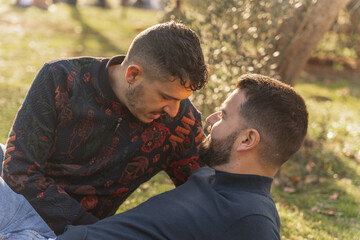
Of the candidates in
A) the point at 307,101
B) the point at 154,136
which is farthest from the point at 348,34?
the point at 154,136

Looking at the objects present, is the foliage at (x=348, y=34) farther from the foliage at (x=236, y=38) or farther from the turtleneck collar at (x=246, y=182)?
the turtleneck collar at (x=246, y=182)

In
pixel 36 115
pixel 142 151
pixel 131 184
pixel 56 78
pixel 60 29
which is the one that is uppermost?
pixel 56 78

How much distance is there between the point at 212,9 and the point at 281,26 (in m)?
0.93

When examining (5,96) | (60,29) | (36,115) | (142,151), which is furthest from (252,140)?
(60,29)

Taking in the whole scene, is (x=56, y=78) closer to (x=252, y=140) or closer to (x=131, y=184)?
(x=131, y=184)

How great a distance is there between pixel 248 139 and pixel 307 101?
275 inches

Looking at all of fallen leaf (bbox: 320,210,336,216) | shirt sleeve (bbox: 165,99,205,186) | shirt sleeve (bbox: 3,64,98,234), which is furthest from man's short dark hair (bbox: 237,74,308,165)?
fallen leaf (bbox: 320,210,336,216)

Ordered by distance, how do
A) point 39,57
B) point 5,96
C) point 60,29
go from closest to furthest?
1. point 5,96
2. point 39,57
3. point 60,29

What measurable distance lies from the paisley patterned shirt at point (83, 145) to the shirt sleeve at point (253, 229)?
37.2 inches

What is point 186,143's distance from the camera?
336 cm

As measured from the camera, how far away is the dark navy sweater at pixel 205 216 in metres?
2.41

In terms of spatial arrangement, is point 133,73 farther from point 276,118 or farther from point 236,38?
point 236,38

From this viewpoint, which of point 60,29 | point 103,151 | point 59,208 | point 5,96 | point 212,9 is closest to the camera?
point 59,208

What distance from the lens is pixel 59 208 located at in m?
2.92
